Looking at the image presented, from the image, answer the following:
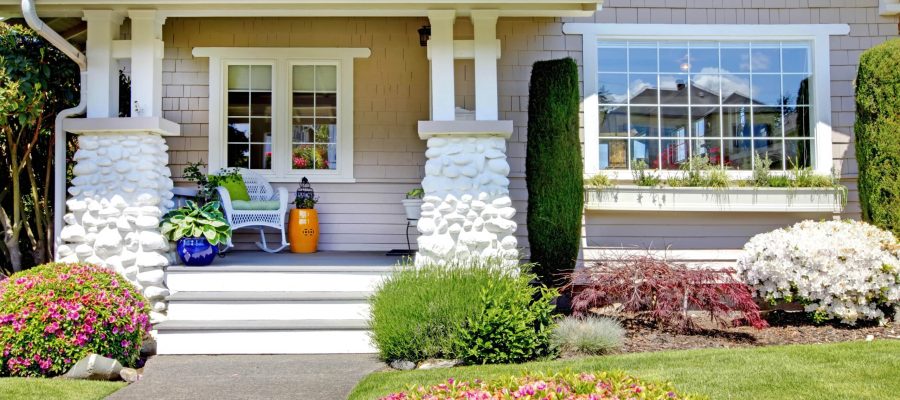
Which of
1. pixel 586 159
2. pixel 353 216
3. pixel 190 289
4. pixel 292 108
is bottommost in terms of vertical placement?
pixel 190 289

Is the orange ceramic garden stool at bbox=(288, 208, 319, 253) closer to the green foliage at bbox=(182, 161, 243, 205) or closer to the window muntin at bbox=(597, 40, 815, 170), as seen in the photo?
the green foliage at bbox=(182, 161, 243, 205)

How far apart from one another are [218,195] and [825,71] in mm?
5956

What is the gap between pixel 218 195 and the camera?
6598 mm

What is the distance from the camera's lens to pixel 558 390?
2484 mm

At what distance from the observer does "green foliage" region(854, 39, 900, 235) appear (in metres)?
5.90

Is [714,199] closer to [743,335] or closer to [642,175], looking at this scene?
[642,175]

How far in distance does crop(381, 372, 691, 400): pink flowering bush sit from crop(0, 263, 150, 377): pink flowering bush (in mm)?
2784

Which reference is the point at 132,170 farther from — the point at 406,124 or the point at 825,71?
the point at 825,71

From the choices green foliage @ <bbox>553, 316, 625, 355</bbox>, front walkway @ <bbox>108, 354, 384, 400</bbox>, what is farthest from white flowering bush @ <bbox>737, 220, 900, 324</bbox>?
front walkway @ <bbox>108, 354, 384, 400</bbox>

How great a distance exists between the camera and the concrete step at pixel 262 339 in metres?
4.96

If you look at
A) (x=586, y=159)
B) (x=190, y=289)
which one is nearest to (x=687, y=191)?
(x=586, y=159)

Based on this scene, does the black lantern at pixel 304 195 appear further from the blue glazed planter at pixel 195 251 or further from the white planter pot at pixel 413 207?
the blue glazed planter at pixel 195 251

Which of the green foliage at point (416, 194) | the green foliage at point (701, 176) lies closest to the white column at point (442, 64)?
the green foliage at point (416, 194)

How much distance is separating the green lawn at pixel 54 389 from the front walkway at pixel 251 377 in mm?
107
